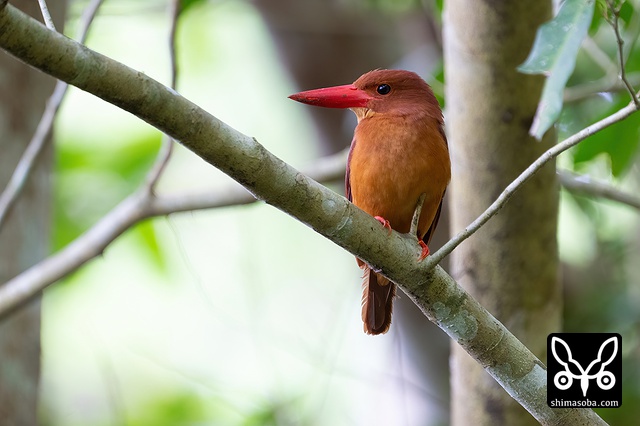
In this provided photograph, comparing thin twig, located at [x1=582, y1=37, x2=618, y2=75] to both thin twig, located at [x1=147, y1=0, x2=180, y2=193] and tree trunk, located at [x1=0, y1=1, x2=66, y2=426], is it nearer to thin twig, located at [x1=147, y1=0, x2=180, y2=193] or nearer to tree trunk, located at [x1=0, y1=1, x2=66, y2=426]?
thin twig, located at [x1=147, y1=0, x2=180, y2=193]

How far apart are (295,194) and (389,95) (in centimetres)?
81

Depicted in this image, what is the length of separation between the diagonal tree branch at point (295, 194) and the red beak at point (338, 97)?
0.39 m

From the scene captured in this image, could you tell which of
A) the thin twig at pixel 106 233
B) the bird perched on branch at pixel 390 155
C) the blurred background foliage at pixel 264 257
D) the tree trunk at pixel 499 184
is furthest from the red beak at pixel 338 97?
the blurred background foliage at pixel 264 257

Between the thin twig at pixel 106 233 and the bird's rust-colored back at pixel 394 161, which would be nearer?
the bird's rust-colored back at pixel 394 161

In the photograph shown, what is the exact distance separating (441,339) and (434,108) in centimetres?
229

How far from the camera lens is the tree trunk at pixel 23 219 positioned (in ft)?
10.2

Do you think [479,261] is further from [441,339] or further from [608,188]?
[441,339]

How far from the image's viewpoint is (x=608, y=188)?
292 cm

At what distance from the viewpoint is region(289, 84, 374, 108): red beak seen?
2049mm

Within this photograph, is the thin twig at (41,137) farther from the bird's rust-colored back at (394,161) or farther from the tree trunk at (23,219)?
the bird's rust-colored back at (394,161)

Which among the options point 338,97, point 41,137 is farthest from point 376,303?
point 41,137

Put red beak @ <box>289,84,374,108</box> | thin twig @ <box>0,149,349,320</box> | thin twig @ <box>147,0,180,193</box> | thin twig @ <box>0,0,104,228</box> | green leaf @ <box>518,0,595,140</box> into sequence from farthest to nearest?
thin twig @ <box>0,149,349,320</box> → thin twig @ <box>0,0,104,228</box> → thin twig @ <box>147,0,180,193</box> → red beak @ <box>289,84,374,108</box> → green leaf @ <box>518,0,595,140</box>

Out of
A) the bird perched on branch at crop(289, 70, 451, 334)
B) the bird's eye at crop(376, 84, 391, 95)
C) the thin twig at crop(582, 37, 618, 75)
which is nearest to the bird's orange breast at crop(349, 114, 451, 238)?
the bird perched on branch at crop(289, 70, 451, 334)

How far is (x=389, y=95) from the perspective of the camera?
7.77ft
